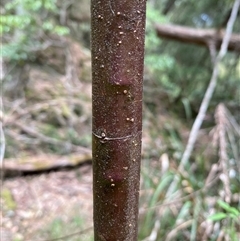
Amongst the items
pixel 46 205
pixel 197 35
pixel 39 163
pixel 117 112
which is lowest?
pixel 46 205

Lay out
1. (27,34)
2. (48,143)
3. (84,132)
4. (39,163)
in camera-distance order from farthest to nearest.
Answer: (84,132), (48,143), (27,34), (39,163)

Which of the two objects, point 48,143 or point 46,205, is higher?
point 48,143

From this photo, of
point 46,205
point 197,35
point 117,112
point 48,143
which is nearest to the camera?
point 117,112

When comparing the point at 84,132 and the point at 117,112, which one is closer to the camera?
the point at 117,112

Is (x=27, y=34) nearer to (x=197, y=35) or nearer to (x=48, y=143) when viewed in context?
(x=48, y=143)

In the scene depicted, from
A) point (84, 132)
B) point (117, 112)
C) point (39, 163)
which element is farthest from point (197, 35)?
point (117, 112)

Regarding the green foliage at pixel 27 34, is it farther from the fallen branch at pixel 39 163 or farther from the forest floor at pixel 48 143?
the fallen branch at pixel 39 163

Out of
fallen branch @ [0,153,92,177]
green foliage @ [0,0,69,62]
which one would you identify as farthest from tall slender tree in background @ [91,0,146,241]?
fallen branch @ [0,153,92,177]

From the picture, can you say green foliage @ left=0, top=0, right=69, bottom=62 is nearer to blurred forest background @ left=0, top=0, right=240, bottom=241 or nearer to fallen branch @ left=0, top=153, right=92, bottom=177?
blurred forest background @ left=0, top=0, right=240, bottom=241
